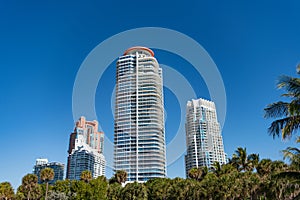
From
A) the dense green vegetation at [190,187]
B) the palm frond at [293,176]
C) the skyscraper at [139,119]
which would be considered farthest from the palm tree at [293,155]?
the skyscraper at [139,119]

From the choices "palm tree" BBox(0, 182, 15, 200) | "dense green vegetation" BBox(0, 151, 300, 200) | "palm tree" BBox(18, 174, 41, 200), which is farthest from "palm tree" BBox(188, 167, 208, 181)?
"palm tree" BBox(0, 182, 15, 200)

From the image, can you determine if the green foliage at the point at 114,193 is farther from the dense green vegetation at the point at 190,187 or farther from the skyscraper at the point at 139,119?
the skyscraper at the point at 139,119

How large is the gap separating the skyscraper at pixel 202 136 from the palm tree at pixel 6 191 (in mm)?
123833

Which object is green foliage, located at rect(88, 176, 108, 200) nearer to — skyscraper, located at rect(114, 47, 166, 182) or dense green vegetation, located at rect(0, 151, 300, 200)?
dense green vegetation, located at rect(0, 151, 300, 200)

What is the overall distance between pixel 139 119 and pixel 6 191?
2909 inches

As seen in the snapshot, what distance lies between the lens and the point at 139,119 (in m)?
115

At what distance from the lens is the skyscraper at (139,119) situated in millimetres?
107625

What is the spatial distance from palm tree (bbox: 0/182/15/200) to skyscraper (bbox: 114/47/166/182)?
6441 cm

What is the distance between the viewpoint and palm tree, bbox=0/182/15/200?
4309cm

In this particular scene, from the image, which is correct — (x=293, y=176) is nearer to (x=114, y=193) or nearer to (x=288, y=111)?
(x=288, y=111)

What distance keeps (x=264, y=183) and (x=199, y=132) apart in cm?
13044

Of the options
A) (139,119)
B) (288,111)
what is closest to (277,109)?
(288,111)

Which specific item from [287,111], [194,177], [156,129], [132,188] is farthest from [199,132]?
[287,111]

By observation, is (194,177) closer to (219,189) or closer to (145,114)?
(219,189)
